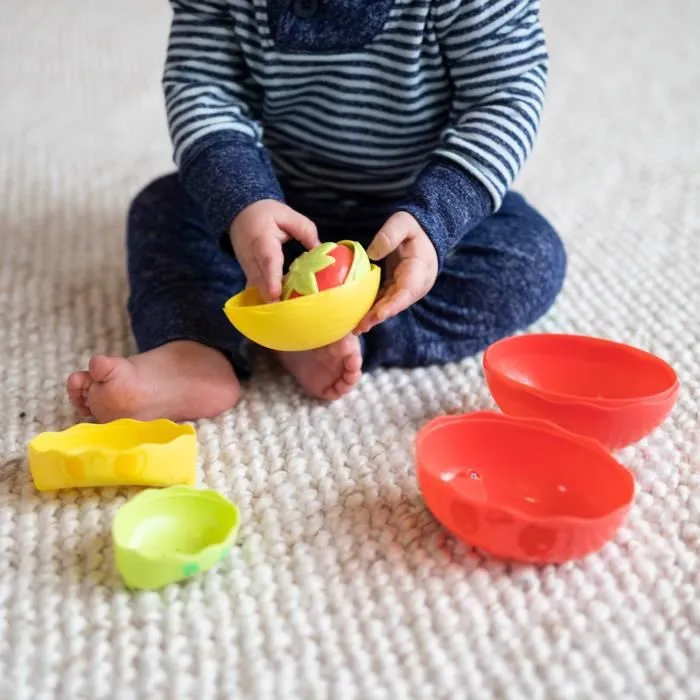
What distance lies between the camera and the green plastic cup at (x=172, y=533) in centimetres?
54

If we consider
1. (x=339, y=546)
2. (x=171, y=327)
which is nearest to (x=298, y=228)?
(x=171, y=327)

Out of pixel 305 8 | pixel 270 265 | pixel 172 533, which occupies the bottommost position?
pixel 172 533

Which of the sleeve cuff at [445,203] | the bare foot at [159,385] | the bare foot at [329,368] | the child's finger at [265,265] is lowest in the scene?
the bare foot at [159,385]

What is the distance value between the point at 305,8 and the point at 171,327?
274mm

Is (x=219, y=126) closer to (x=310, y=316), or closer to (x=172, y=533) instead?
(x=310, y=316)

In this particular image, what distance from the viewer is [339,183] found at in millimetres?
863

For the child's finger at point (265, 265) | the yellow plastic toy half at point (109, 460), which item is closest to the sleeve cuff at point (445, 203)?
the child's finger at point (265, 265)

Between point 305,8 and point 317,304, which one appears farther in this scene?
point 305,8

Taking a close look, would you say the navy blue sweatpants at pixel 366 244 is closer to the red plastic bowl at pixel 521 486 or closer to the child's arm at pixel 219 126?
the child's arm at pixel 219 126

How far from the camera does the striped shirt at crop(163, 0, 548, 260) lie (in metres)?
0.75

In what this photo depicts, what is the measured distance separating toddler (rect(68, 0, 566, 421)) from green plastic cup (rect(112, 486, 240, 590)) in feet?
0.39

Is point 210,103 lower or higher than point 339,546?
higher

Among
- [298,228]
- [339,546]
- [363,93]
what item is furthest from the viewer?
[363,93]

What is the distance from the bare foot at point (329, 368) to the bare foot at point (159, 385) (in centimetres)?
5
